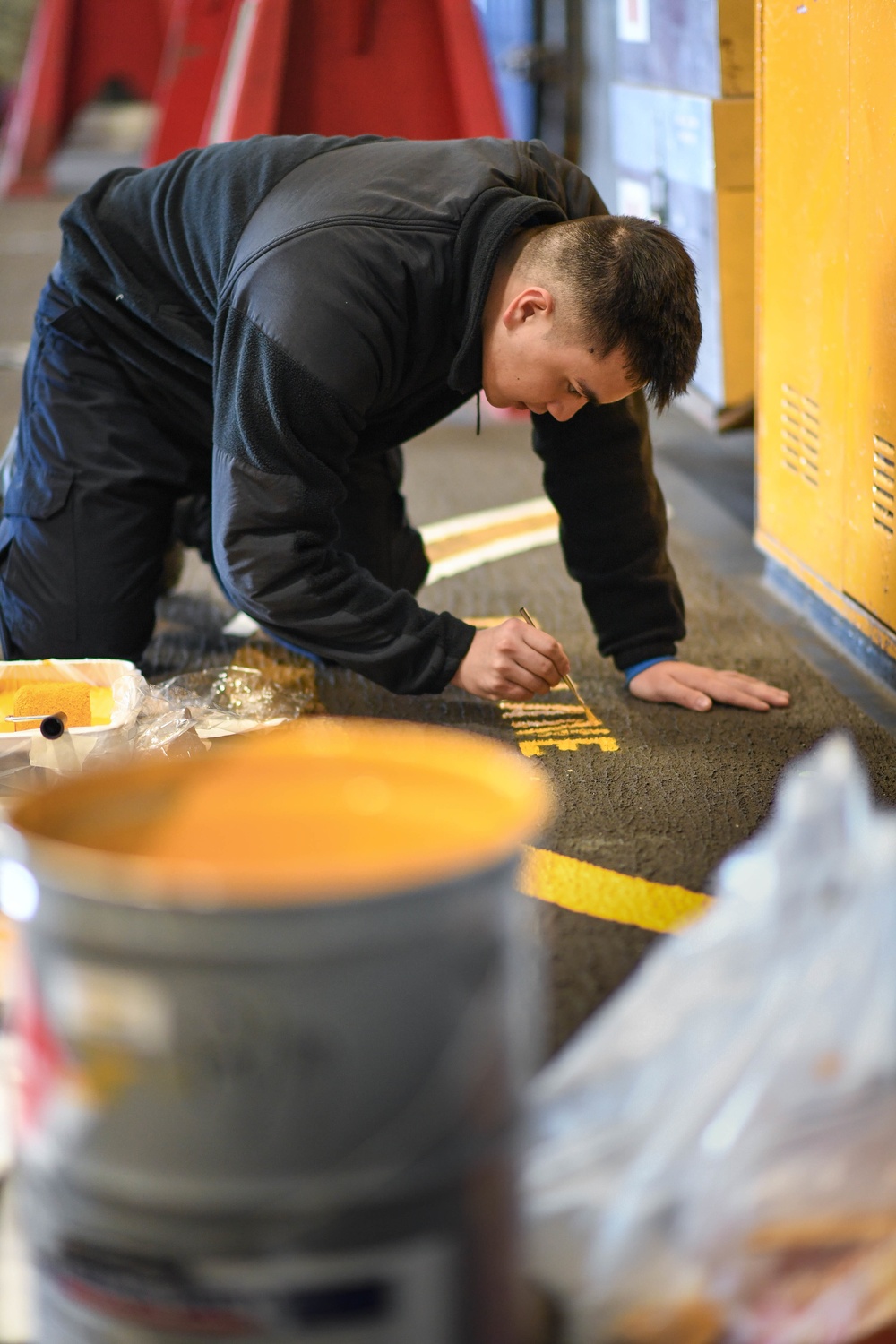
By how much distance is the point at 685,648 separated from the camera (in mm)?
Answer: 2424

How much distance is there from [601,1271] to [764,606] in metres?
1.88

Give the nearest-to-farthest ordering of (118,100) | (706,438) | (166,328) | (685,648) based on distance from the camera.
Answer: (166,328) < (685,648) < (706,438) < (118,100)

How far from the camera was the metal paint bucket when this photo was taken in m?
0.75

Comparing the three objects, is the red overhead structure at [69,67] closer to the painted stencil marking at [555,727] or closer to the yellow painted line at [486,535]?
the yellow painted line at [486,535]

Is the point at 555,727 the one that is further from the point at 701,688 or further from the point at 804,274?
the point at 804,274

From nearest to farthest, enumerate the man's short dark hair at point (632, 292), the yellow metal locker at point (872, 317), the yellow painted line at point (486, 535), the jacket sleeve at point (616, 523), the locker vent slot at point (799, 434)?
the man's short dark hair at point (632, 292) < the yellow metal locker at point (872, 317) < the jacket sleeve at point (616, 523) < the locker vent slot at point (799, 434) < the yellow painted line at point (486, 535)

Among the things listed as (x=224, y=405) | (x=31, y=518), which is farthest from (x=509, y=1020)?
(x=31, y=518)

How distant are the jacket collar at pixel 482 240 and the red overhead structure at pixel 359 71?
7.57 ft

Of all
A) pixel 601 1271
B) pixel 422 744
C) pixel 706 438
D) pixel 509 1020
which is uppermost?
pixel 422 744

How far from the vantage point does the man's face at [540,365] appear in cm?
173

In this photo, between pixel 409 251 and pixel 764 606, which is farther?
pixel 764 606

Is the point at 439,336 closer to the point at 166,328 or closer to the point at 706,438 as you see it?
the point at 166,328

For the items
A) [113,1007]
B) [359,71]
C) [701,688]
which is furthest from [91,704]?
[359,71]

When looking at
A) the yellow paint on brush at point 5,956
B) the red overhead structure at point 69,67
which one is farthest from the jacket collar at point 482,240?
the red overhead structure at point 69,67
